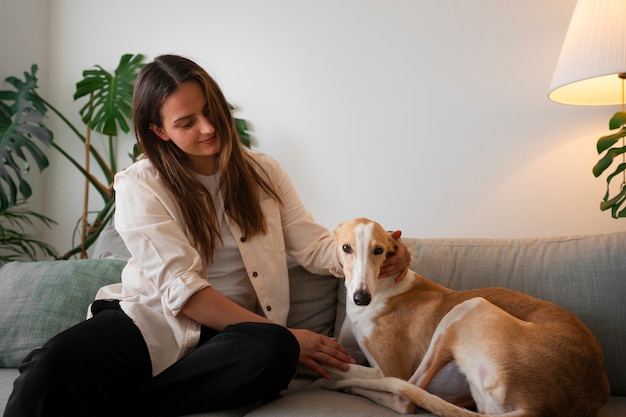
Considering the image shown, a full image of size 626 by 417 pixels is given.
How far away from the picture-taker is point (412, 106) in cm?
273

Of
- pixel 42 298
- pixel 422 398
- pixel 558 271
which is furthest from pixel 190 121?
pixel 558 271

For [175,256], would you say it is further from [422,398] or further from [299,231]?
[422,398]

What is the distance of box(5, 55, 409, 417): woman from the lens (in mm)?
1499

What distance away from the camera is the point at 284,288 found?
1954mm

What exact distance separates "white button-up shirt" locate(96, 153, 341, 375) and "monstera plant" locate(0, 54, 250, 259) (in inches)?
43.0

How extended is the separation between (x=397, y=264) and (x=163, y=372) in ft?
2.33

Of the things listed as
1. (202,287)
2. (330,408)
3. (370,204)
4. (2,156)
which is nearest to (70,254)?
(2,156)

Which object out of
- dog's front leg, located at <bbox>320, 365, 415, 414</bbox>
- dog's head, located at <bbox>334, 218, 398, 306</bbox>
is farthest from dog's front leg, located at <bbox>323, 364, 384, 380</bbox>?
dog's head, located at <bbox>334, 218, 398, 306</bbox>

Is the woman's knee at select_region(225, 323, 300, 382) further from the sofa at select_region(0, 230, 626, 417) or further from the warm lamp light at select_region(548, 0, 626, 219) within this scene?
the warm lamp light at select_region(548, 0, 626, 219)

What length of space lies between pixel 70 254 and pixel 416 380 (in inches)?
87.4

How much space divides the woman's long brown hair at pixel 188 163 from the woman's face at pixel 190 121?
18 millimetres

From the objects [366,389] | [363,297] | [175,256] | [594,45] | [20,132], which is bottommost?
[366,389]

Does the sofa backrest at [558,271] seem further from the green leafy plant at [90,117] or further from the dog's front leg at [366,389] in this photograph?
the green leafy plant at [90,117]

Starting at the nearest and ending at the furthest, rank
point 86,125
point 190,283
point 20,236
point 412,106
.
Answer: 1. point 190,283
2. point 412,106
3. point 20,236
4. point 86,125
